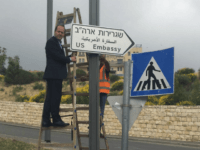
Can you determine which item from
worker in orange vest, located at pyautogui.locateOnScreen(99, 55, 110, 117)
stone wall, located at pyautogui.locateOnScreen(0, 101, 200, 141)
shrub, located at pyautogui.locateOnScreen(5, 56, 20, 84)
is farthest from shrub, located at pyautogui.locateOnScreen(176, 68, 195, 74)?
worker in orange vest, located at pyautogui.locateOnScreen(99, 55, 110, 117)

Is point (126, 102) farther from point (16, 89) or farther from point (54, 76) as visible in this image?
point (16, 89)

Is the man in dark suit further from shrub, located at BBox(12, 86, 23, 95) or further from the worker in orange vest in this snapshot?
shrub, located at BBox(12, 86, 23, 95)

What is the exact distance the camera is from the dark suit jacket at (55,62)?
4879 mm

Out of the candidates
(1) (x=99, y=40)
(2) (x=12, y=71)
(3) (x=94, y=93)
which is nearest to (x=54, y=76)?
(3) (x=94, y=93)

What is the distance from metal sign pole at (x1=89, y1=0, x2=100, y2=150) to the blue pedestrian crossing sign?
68 centimetres

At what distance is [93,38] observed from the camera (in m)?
3.95

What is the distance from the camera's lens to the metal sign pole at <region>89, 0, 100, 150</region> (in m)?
3.86

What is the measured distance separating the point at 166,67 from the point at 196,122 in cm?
850

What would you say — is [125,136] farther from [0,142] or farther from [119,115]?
[0,142]

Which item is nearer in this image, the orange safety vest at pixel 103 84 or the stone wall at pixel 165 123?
the orange safety vest at pixel 103 84

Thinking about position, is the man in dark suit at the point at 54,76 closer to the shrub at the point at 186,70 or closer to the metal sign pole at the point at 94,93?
the metal sign pole at the point at 94,93

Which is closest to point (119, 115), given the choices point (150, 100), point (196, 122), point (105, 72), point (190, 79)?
point (105, 72)

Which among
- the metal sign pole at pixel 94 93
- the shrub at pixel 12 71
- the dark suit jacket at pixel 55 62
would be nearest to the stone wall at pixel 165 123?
the dark suit jacket at pixel 55 62

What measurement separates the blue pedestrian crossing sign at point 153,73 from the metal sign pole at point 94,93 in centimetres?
68
